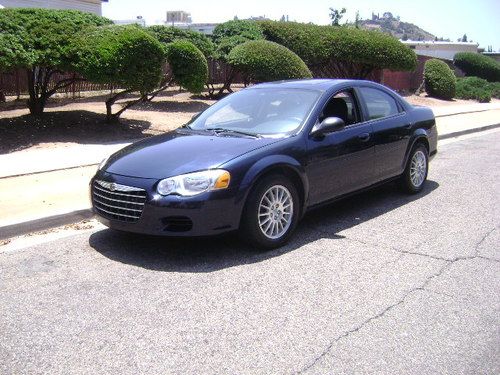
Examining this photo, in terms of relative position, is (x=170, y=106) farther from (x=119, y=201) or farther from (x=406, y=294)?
(x=406, y=294)

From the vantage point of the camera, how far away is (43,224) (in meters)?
5.94

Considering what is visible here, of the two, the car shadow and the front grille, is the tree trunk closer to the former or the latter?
the car shadow

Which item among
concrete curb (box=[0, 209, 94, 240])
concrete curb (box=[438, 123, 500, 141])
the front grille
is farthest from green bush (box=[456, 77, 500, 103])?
the front grille

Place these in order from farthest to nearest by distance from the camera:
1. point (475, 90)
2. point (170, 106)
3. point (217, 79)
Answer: point (475, 90) → point (217, 79) → point (170, 106)

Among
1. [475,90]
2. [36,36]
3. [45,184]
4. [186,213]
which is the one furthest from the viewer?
[475,90]

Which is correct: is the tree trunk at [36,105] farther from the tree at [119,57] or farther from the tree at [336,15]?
the tree at [336,15]

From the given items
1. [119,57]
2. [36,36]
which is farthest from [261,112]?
[36,36]

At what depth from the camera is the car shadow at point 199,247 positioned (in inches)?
192

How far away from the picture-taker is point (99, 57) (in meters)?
11.0

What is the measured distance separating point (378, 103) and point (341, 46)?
1751cm

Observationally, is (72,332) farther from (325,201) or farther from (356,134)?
(356,134)

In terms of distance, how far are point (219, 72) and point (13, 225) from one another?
17.8 metres

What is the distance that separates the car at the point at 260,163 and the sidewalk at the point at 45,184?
1039 millimetres

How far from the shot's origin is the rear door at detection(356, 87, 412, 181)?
652cm
